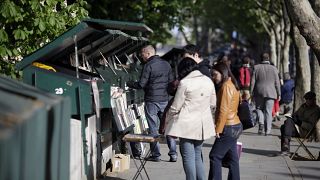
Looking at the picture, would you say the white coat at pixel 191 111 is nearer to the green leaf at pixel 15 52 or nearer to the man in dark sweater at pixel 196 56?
the man in dark sweater at pixel 196 56

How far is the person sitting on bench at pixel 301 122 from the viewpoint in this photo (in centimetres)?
1122

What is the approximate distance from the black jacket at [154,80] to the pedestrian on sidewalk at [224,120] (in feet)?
8.39

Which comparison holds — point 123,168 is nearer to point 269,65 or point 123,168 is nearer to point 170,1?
point 269,65

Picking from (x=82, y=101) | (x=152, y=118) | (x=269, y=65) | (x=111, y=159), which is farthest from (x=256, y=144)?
(x=82, y=101)

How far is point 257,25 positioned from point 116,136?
3786 centimetres

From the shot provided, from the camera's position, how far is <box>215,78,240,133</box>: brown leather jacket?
748 centimetres

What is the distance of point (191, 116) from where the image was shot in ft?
24.1

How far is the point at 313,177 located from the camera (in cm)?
957

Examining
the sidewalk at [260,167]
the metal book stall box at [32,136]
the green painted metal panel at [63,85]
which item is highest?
the green painted metal panel at [63,85]

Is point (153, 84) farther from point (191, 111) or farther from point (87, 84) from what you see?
point (191, 111)

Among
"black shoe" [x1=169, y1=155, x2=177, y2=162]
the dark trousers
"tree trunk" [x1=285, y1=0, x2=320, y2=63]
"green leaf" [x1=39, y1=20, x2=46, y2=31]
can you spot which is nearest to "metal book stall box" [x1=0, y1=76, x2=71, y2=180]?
"green leaf" [x1=39, y1=20, x2=46, y2=31]

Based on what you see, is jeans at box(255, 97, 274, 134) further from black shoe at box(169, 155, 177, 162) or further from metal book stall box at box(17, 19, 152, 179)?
metal book stall box at box(17, 19, 152, 179)

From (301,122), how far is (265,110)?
3.30 m

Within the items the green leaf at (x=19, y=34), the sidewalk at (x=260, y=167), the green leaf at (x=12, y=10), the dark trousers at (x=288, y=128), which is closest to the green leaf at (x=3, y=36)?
the green leaf at (x=19, y=34)
